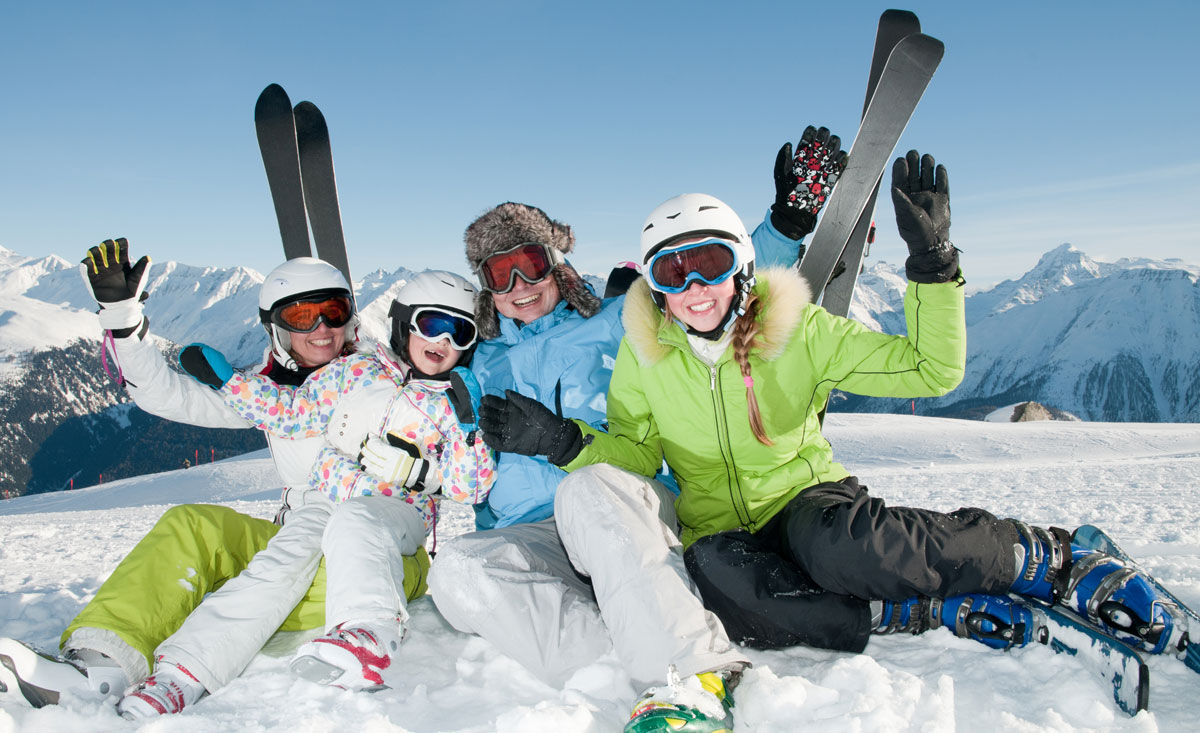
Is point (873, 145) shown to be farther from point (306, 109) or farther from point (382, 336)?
point (382, 336)

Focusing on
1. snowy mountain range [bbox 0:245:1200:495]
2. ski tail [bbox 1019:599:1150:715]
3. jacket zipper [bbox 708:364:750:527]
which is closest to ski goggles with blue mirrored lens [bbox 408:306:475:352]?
jacket zipper [bbox 708:364:750:527]

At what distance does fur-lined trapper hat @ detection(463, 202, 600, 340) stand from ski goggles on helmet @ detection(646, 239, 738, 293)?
0.65 metres

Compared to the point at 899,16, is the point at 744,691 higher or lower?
lower

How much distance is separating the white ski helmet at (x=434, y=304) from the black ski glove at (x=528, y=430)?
72 centimetres

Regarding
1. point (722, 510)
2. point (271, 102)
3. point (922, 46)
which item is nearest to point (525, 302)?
point (722, 510)

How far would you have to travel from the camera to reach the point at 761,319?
102 inches

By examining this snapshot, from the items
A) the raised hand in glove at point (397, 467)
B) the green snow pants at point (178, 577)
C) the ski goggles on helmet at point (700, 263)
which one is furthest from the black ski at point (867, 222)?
the green snow pants at point (178, 577)

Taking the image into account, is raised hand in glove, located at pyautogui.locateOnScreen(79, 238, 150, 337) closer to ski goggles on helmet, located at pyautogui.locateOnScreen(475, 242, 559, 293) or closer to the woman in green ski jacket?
ski goggles on helmet, located at pyautogui.locateOnScreen(475, 242, 559, 293)

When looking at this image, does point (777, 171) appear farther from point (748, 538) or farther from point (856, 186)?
point (748, 538)

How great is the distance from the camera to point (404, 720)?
1954 mm

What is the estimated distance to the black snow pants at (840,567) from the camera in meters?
2.08

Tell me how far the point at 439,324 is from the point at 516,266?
46 cm

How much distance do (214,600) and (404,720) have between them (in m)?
0.87

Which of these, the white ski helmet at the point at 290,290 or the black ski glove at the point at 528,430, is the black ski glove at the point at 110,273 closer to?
the white ski helmet at the point at 290,290
